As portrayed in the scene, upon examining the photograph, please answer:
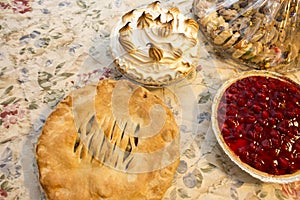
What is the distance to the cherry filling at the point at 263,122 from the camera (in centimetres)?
125

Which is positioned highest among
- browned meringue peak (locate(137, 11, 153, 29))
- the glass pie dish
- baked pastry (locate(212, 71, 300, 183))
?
browned meringue peak (locate(137, 11, 153, 29))

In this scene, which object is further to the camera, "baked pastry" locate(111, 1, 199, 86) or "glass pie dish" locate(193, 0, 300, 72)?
"glass pie dish" locate(193, 0, 300, 72)

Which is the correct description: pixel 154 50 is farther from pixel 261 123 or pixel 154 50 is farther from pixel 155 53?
pixel 261 123

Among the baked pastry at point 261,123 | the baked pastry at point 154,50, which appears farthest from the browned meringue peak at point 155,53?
the baked pastry at point 261,123

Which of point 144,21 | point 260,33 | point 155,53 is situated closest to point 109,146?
point 155,53

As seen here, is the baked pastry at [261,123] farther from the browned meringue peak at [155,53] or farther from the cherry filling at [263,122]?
the browned meringue peak at [155,53]

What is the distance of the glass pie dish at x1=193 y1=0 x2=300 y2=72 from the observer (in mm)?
1509

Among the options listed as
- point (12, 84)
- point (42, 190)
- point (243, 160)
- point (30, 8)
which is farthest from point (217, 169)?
point (30, 8)

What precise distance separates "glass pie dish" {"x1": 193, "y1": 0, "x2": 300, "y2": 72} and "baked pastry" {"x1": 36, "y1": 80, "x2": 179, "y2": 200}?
0.44 metres

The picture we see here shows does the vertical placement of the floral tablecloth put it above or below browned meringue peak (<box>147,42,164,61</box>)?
below

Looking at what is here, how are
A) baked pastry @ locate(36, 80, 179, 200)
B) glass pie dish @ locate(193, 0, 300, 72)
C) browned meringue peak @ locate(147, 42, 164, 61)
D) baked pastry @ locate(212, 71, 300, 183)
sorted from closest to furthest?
baked pastry @ locate(36, 80, 179, 200) → baked pastry @ locate(212, 71, 300, 183) → browned meringue peak @ locate(147, 42, 164, 61) → glass pie dish @ locate(193, 0, 300, 72)

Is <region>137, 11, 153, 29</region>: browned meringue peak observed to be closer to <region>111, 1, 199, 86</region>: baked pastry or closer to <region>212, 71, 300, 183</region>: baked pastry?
<region>111, 1, 199, 86</region>: baked pastry

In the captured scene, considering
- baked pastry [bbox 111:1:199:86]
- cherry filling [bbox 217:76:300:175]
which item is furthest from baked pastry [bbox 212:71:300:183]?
baked pastry [bbox 111:1:199:86]

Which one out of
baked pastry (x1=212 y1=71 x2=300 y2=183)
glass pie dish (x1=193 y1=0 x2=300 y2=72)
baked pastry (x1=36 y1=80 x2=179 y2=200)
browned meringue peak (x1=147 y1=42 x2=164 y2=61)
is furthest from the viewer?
glass pie dish (x1=193 y1=0 x2=300 y2=72)
